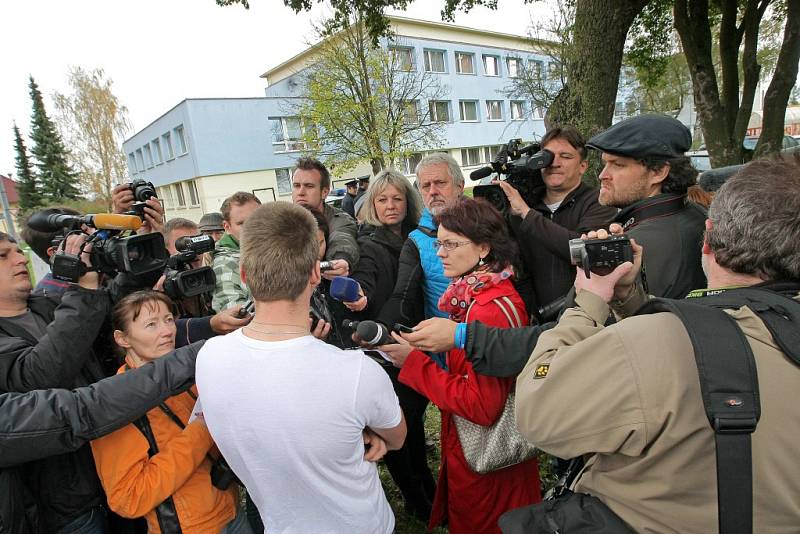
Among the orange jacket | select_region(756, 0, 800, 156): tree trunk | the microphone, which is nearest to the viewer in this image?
the orange jacket

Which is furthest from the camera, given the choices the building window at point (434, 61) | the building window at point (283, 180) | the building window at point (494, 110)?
the building window at point (494, 110)

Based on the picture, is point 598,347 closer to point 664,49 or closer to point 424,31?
point 664,49

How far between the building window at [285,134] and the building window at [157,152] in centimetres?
868

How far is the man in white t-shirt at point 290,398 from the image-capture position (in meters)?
1.28

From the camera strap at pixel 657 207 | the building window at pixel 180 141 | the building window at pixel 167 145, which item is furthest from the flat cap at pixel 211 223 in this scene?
the building window at pixel 167 145

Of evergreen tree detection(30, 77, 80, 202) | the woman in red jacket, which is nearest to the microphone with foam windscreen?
the woman in red jacket

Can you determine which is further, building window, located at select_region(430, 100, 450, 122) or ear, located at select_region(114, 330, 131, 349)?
building window, located at select_region(430, 100, 450, 122)

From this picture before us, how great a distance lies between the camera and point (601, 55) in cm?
462

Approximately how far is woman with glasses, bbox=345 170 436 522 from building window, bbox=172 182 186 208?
97.8 ft

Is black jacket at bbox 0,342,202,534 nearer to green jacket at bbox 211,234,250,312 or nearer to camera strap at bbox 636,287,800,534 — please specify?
green jacket at bbox 211,234,250,312

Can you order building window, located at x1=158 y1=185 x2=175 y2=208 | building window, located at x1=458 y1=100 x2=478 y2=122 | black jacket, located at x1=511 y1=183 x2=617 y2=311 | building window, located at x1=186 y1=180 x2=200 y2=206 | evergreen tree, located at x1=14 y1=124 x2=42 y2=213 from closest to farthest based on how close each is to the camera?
black jacket, located at x1=511 y1=183 x2=617 y2=311, building window, located at x1=186 y1=180 x2=200 y2=206, building window, located at x1=158 y1=185 x2=175 y2=208, building window, located at x1=458 y1=100 x2=478 y2=122, evergreen tree, located at x1=14 y1=124 x2=42 y2=213

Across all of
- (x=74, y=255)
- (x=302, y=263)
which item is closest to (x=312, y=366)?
(x=302, y=263)

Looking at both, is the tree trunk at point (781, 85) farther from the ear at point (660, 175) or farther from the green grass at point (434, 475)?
the ear at point (660, 175)

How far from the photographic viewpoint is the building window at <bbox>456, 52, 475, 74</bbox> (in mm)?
32344
